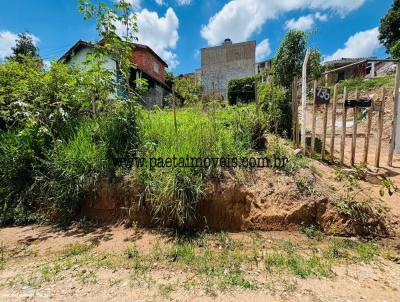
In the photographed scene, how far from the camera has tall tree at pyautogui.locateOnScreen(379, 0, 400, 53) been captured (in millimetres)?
23562

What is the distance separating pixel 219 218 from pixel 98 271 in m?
1.79

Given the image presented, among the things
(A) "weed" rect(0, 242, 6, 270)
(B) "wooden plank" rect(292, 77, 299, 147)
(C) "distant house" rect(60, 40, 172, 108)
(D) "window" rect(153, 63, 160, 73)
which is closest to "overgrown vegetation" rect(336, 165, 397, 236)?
(B) "wooden plank" rect(292, 77, 299, 147)

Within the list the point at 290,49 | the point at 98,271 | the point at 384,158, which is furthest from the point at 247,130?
the point at 290,49

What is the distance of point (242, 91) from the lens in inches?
539

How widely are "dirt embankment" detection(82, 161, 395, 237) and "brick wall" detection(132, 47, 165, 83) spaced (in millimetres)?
16441

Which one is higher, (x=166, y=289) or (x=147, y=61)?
(x=147, y=61)

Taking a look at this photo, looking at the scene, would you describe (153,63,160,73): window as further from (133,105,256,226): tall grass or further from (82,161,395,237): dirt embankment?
(82,161,395,237): dirt embankment

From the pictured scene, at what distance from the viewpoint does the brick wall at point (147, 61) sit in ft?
64.1

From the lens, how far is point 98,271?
104 inches

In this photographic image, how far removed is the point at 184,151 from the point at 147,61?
18.7 m

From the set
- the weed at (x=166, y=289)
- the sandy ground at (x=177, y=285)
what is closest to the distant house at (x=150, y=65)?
the sandy ground at (x=177, y=285)

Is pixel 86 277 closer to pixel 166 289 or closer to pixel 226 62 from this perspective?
pixel 166 289

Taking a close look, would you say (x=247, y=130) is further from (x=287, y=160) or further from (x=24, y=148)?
(x=24, y=148)

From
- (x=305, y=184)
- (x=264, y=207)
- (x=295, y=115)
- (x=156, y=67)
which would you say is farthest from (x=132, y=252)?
(x=156, y=67)
